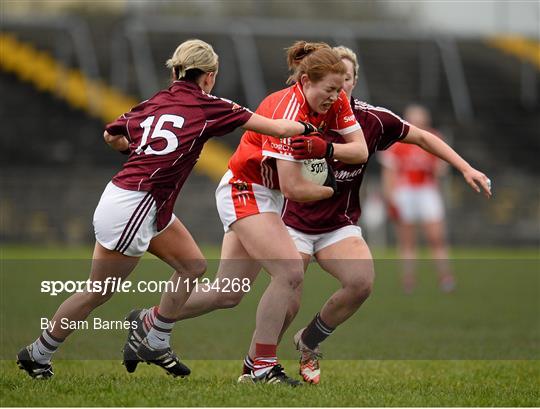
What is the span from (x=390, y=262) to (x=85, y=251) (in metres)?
5.24

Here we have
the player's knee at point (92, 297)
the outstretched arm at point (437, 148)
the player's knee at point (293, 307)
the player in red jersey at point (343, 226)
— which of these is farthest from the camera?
the outstretched arm at point (437, 148)

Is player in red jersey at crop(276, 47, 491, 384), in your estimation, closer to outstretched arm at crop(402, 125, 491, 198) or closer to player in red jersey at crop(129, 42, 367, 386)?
outstretched arm at crop(402, 125, 491, 198)

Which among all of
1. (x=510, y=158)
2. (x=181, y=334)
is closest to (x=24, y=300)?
(x=181, y=334)

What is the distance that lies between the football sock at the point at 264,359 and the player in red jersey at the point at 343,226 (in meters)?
0.45

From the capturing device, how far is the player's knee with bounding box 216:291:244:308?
21.5 ft

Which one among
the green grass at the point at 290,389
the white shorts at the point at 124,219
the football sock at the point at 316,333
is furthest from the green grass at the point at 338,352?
the white shorts at the point at 124,219

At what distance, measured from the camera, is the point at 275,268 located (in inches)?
239

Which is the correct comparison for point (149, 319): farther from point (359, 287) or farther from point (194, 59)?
point (194, 59)

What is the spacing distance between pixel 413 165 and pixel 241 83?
30.5ft

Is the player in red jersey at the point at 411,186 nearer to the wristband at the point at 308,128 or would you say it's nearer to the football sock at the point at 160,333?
the football sock at the point at 160,333

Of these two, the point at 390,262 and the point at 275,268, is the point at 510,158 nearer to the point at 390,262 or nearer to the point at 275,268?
the point at 390,262

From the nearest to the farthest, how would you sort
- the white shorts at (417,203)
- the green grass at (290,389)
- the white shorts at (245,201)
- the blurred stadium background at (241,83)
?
1. the green grass at (290,389)
2. the white shorts at (245,201)
3. the white shorts at (417,203)
4. the blurred stadium background at (241,83)

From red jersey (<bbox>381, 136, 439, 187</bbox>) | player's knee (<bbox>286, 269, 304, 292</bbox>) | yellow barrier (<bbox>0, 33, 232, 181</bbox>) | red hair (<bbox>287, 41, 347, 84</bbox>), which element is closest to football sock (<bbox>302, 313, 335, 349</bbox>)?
player's knee (<bbox>286, 269, 304, 292</bbox>)

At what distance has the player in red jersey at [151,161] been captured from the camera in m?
5.92
